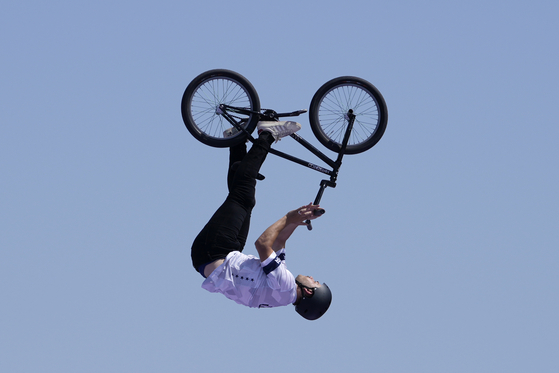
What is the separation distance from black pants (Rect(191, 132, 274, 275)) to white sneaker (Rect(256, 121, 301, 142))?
0.08 metres

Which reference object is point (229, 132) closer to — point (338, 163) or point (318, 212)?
point (338, 163)

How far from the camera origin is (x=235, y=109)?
13.5 m

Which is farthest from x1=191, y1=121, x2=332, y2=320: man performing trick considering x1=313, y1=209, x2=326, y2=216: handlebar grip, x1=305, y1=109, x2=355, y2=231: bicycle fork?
x1=305, y1=109, x2=355, y2=231: bicycle fork

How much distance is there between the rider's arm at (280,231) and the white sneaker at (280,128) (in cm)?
150

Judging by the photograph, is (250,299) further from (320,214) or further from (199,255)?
(320,214)

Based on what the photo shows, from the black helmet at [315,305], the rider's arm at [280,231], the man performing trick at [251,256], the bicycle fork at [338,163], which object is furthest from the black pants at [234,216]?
the black helmet at [315,305]

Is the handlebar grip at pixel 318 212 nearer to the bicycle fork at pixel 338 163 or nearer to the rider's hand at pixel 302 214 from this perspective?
the rider's hand at pixel 302 214

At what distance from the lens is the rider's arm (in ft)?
39.6

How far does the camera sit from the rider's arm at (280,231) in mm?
12070

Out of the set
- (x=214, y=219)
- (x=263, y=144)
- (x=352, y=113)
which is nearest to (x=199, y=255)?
(x=214, y=219)

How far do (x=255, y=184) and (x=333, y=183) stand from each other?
1.12 metres

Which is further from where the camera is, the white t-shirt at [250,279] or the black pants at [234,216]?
the black pants at [234,216]

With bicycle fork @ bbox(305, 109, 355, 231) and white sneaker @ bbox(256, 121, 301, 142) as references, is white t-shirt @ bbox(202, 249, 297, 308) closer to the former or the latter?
bicycle fork @ bbox(305, 109, 355, 231)

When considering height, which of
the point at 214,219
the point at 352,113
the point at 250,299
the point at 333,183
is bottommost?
the point at 250,299
